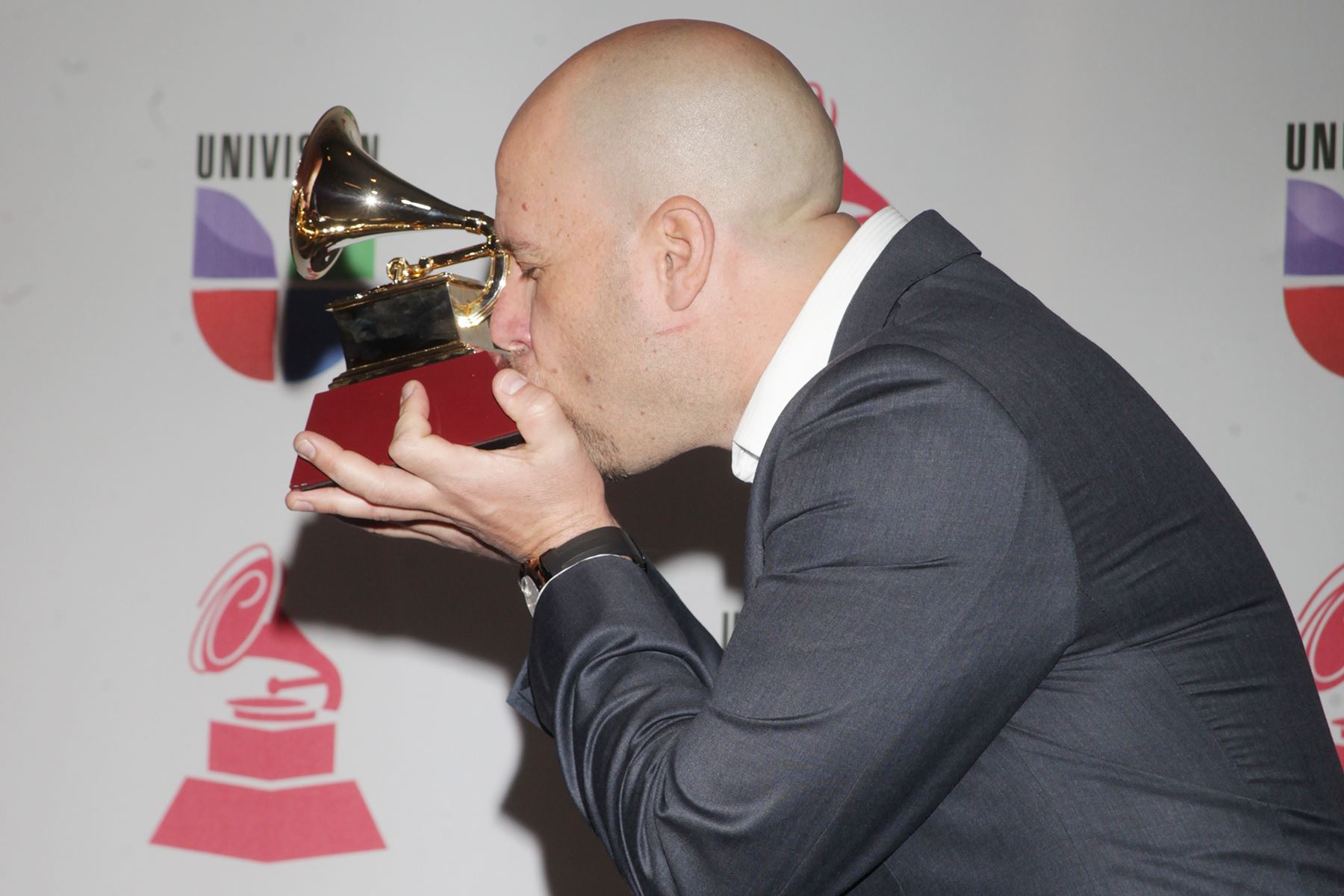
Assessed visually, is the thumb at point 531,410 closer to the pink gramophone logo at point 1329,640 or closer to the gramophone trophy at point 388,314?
the gramophone trophy at point 388,314

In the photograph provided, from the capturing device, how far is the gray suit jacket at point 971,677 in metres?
0.93

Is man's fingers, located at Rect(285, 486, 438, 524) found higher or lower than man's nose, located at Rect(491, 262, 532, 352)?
lower

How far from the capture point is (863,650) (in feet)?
3.02

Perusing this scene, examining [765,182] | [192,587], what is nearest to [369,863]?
[192,587]

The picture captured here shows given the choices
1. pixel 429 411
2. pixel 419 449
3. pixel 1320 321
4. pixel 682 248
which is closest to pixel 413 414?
pixel 419 449

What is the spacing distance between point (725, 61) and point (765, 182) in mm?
152

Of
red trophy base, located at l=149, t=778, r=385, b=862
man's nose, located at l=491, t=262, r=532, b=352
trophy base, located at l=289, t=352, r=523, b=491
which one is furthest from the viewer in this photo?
red trophy base, located at l=149, t=778, r=385, b=862

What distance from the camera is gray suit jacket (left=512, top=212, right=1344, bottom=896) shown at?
93cm

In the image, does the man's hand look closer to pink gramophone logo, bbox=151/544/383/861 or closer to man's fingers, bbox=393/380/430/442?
man's fingers, bbox=393/380/430/442

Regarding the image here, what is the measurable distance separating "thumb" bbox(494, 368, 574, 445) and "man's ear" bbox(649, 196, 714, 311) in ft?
0.63

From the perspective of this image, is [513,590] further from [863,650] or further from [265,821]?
[863,650]

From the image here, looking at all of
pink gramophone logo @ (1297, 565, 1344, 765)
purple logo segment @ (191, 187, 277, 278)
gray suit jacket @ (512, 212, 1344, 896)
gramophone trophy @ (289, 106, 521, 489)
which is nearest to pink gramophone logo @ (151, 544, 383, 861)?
purple logo segment @ (191, 187, 277, 278)

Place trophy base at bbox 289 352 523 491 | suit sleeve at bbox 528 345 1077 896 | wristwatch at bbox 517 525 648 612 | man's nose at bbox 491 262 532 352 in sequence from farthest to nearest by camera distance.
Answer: man's nose at bbox 491 262 532 352, trophy base at bbox 289 352 523 491, wristwatch at bbox 517 525 648 612, suit sleeve at bbox 528 345 1077 896

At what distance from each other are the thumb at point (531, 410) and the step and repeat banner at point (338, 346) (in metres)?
1.19
